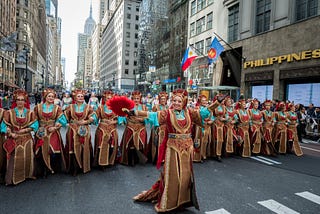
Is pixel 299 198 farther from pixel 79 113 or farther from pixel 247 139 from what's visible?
pixel 79 113

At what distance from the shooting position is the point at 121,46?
79250 mm

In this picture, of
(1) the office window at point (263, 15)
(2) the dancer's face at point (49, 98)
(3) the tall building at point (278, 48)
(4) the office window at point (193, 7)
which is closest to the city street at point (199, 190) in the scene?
(2) the dancer's face at point (49, 98)

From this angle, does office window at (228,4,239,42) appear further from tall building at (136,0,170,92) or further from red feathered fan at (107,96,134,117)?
red feathered fan at (107,96,134,117)

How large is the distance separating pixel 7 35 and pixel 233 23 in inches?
1676

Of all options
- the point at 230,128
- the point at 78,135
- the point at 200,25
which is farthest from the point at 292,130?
the point at 200,25

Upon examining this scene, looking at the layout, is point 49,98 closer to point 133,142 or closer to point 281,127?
point 133,142

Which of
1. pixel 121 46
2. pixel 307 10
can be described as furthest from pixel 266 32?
pixel 121 46

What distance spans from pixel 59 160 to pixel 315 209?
5.51 metres

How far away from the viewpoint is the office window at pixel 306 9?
15.3 meters

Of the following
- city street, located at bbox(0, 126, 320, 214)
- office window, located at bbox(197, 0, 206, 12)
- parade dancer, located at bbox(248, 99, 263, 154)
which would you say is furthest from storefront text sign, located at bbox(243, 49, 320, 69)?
office window, located at bbox(197, 0, 206, 12)

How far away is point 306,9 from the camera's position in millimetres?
15930

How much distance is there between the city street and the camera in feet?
13.6

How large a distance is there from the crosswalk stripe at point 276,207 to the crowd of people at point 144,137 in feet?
4.79

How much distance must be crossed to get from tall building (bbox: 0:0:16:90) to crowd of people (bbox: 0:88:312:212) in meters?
39.0
